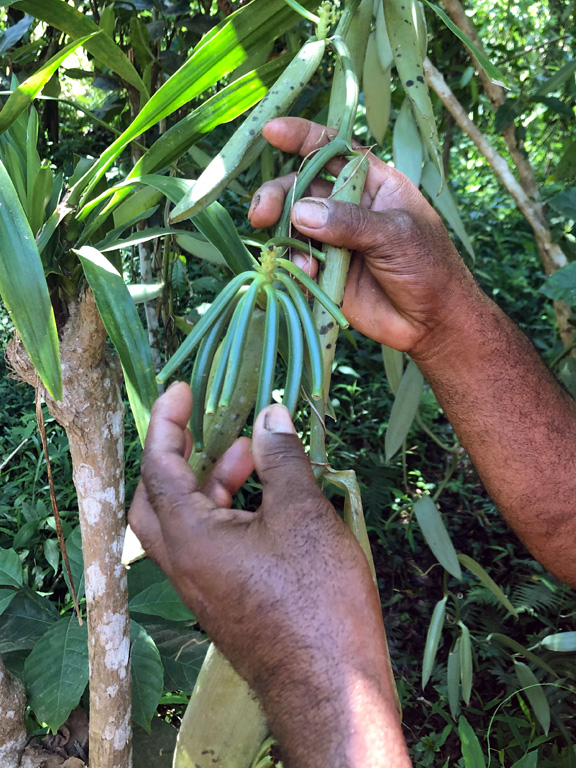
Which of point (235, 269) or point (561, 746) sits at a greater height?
point (235, 269)

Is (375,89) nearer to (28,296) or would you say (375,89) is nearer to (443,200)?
(443,200)

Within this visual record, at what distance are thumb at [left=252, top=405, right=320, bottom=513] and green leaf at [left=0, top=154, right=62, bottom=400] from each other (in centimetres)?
15

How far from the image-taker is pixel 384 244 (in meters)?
0.64

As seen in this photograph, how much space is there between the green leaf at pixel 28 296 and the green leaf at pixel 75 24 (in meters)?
0.23

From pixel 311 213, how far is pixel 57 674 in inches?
24.7

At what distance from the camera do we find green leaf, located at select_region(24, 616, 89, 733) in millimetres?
719

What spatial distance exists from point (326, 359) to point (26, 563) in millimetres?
1199

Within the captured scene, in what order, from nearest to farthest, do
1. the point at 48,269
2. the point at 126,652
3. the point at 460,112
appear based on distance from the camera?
the point at 48,269, the point at 126,652, the point at 460,112

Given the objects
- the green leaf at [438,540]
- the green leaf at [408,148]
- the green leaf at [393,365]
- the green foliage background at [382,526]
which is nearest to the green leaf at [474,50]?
the green leaf at [408,148]

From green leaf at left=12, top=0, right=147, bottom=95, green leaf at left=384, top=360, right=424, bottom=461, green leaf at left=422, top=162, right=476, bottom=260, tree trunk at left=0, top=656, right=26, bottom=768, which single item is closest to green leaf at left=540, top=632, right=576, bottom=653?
green leaf at left=384, top=360, right=424, bottom=461

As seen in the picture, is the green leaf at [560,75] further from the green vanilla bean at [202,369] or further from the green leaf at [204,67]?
the green vanilla bean at [202,369]

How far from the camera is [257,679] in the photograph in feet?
1.31

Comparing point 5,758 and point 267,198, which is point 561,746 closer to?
point 5,758

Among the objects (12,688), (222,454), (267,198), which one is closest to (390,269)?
(267,198)
